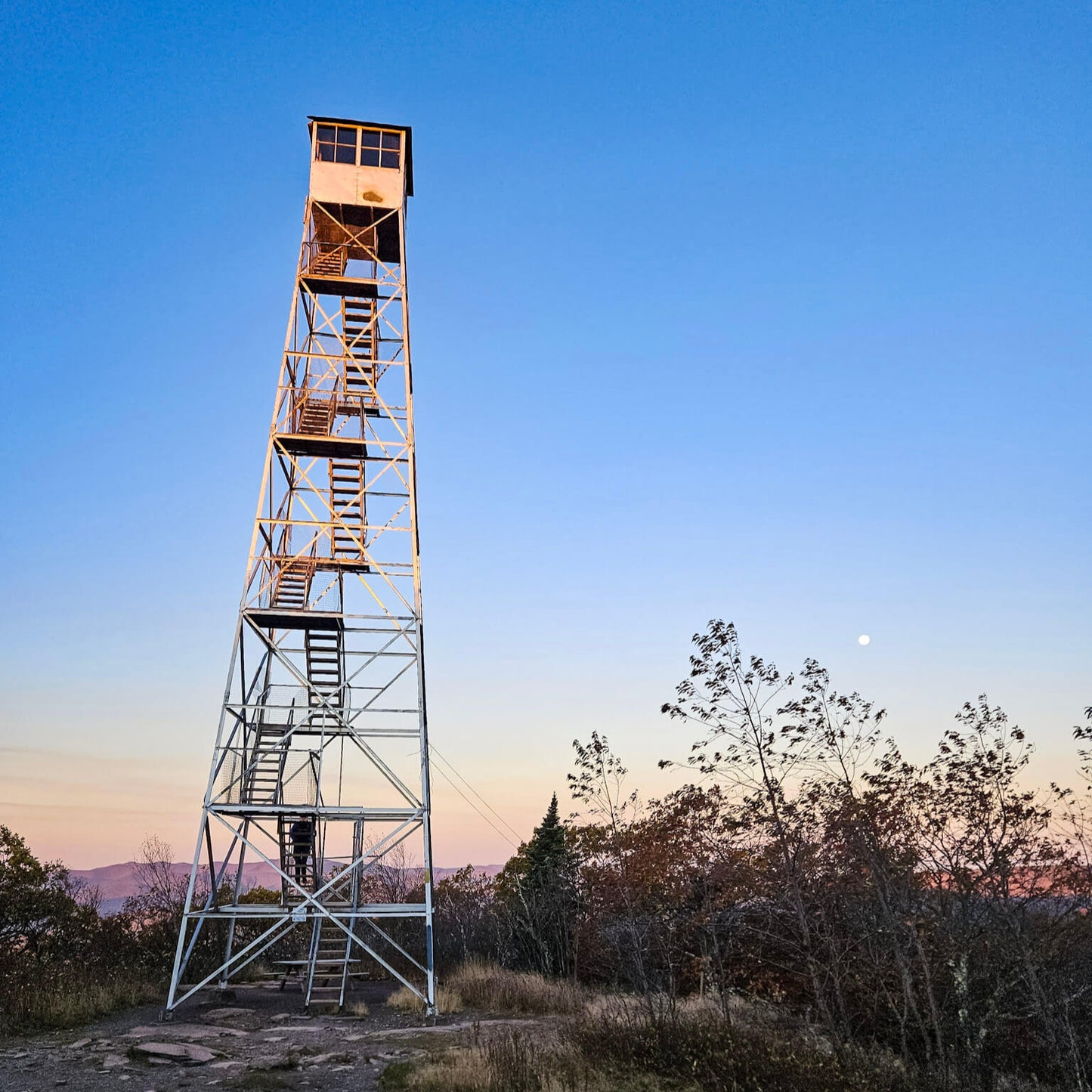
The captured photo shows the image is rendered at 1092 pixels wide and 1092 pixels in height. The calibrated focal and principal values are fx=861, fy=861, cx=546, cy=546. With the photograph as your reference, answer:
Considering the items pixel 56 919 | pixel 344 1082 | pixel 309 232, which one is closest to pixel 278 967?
pixel 56 919

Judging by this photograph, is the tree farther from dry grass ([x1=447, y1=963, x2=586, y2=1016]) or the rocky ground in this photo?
the rocky ground

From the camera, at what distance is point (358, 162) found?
21.9 meters

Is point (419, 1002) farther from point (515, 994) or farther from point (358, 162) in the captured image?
point (358, 162)

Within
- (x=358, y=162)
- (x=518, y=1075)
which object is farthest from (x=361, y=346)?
(x=518, y=1075)

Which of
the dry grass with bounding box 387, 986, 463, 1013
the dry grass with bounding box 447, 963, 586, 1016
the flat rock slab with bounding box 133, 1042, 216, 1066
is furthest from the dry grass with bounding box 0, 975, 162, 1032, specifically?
the dry grass with bounding box 447, 963, 586, 1016

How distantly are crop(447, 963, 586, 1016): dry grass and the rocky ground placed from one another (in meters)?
1.39

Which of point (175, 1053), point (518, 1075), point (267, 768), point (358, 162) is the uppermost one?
point (358, 162)

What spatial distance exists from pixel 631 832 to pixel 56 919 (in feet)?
49.3

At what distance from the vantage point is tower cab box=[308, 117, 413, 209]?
70.4 feet

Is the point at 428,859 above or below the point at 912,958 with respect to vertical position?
above

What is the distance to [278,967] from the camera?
85.1 feet

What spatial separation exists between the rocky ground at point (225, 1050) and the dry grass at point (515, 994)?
54.9 inches

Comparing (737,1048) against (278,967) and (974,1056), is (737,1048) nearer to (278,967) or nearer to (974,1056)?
(974,1056)

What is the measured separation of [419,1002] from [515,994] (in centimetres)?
230
